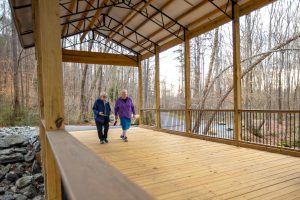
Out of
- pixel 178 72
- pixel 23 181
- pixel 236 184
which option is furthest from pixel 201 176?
pixel 178 72

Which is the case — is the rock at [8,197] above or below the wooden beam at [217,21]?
below

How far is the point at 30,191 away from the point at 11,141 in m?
4.42

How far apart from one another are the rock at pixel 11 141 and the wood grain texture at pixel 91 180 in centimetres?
1111

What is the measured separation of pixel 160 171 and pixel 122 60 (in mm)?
8332

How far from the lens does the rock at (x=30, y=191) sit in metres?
7.39

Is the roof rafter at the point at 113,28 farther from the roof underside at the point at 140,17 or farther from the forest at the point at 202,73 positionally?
the forest at the point at 202,73

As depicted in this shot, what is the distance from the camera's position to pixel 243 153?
18.5ft

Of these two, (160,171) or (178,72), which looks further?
(178,72)

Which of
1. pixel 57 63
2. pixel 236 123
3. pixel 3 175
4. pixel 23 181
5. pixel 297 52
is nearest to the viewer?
pixel 57 63

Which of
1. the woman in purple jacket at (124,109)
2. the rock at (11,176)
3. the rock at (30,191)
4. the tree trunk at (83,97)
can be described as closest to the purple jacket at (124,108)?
the woman in purple jacket at (124,109)

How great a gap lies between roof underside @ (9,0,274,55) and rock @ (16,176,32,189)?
15.9 ft

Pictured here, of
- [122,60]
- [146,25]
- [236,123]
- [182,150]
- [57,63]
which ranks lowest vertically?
[182,150]

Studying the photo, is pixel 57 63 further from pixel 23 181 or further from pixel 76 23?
pixel 76 23

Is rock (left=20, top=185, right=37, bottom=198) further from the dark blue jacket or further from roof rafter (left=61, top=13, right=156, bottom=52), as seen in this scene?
roof rafter (left=61, top=13, right=156, bottom=52)
